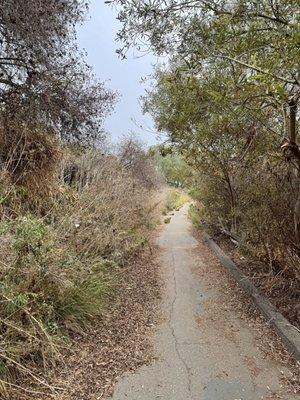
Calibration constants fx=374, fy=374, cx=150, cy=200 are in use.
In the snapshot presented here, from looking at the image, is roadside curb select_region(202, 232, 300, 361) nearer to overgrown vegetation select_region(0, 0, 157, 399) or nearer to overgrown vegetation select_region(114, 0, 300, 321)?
overgrown vegetation select_region(114, 0, 300, 321)

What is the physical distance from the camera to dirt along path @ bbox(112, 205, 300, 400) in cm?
393

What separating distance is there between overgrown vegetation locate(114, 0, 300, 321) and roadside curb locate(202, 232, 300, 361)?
26 cm

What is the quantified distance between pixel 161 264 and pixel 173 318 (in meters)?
4.27

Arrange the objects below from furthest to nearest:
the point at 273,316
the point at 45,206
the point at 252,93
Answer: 1. the point at 45,206
2. the point at 273,316
3. the point at 252,93

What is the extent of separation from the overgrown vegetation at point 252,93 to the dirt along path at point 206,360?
1010 millimetres

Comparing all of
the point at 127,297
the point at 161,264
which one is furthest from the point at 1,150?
the point at 161,264

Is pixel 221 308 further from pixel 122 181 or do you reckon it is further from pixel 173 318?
pixel 122 181

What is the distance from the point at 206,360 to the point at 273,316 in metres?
1.59

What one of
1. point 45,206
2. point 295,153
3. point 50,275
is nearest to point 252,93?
point 295,153

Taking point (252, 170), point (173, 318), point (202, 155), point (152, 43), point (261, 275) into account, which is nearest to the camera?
point (152, 43)

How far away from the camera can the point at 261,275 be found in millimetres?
7664

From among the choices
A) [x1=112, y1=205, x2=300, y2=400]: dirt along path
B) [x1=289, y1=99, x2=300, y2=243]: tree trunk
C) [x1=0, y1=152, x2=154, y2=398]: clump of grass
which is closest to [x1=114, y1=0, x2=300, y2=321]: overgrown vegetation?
[x1=289, y1=99, x2=300, y2=243]: tree trunk

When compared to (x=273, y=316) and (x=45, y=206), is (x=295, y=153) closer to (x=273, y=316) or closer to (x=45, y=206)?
(x=273, y=316)

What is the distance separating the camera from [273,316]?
5660mm
